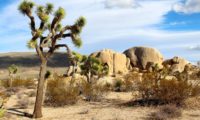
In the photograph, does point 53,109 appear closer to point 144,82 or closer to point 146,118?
point 144,82

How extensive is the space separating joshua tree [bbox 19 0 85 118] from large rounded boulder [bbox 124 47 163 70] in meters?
42.2

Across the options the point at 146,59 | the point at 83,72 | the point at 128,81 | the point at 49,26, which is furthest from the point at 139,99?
the point at 146,59

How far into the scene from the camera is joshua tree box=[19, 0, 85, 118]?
17.5 m

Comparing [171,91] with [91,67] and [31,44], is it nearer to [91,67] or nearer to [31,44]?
[31,44]

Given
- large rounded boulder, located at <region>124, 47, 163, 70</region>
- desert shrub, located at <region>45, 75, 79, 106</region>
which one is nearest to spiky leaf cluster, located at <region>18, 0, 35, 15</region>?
desert shrub, located at <region>45, 75, 79, 106</region>

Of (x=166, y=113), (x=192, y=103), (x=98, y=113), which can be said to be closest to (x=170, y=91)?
(x=192, y=103)

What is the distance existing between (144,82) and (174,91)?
189 centimetres

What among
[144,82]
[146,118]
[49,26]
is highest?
[49,26]

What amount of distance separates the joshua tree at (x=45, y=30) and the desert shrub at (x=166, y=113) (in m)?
4.45

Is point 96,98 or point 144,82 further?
point 96,98

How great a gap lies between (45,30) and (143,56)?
4371 cm

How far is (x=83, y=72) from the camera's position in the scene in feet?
122

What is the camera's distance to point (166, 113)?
52.1ft

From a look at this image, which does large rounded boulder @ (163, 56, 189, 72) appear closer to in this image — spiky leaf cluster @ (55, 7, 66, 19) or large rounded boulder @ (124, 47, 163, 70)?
large rounded boulder @ (124, 47, 163, 70)
